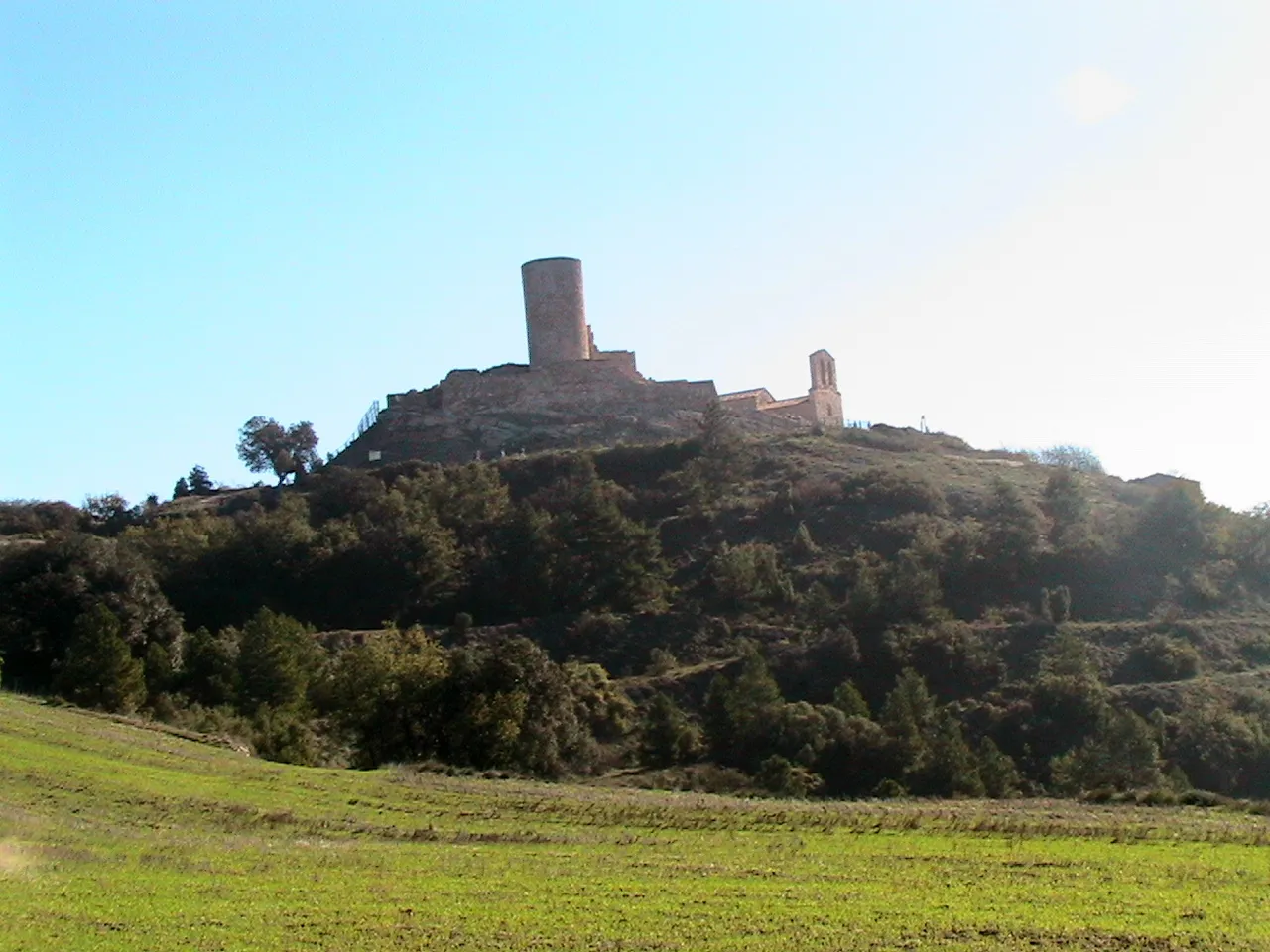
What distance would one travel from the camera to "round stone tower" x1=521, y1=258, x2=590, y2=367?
59.9m

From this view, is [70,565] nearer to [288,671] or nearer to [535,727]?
[288,671]

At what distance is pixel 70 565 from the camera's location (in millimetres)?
35562

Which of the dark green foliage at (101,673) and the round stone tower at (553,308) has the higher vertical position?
the round stone tower at (553,308)

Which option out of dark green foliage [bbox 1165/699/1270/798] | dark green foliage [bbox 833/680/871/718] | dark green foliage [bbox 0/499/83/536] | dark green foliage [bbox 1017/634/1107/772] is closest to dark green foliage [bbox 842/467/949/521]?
dark green foliage [bbox 1017/634/1107/772]

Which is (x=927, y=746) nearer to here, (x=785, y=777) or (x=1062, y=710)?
(x=785, y=777)

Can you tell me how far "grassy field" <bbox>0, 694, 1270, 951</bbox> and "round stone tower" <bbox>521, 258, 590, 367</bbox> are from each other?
3966 cm

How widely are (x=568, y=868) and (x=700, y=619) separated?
2888 cm

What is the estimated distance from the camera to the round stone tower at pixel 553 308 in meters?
59.9

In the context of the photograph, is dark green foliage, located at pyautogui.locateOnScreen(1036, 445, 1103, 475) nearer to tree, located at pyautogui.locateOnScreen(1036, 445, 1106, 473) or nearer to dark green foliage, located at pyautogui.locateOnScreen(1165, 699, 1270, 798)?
tree, located at pyautogui.locateOnScreen(1036, 445, 1106, 473)

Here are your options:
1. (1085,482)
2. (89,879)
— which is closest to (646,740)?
(89,879)

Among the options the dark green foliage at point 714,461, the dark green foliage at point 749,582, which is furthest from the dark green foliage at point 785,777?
the dark green foliage at point 714,461

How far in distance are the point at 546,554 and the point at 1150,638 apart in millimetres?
16949

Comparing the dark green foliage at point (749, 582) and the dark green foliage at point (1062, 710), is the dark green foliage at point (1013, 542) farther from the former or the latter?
the dark green foliage at point (1062, 710)

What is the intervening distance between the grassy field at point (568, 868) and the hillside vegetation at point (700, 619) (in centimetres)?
606
